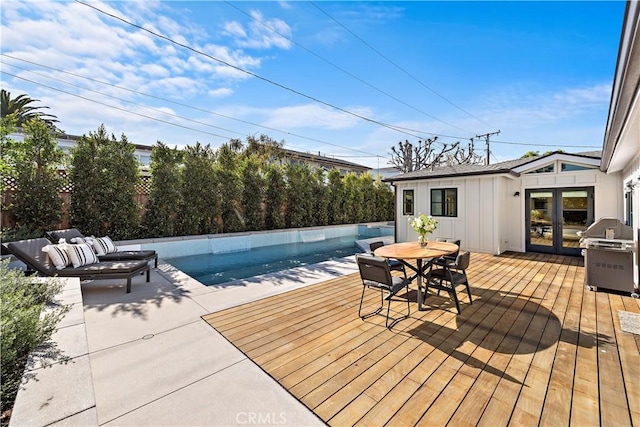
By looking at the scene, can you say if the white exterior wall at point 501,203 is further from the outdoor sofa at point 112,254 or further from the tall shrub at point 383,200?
the outdoor sofa at point 112,254

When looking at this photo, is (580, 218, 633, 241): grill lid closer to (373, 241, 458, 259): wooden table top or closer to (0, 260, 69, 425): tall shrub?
(373, 241, 458, 259): wooden table top

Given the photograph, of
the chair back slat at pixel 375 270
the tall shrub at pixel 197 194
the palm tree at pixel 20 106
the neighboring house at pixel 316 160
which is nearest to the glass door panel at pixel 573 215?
the chair back slat at pixel 375 270

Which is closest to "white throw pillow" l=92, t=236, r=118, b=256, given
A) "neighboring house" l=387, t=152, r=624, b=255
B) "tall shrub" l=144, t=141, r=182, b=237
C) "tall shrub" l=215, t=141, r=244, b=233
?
"tall shrub" l=144, t=141, r=182, b=237

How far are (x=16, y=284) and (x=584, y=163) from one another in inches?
432

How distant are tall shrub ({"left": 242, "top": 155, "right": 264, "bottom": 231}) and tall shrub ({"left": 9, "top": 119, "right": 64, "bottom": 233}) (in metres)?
5.49

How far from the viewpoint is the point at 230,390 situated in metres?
2.10

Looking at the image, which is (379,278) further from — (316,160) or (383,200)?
(316,160)

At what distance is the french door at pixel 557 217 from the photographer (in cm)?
735

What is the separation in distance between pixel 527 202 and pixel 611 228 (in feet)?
9.97

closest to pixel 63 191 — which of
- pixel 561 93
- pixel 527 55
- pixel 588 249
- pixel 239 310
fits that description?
pixel 239 310

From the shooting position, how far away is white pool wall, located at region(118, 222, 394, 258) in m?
8.48

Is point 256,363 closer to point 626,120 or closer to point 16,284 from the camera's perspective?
point 16,284

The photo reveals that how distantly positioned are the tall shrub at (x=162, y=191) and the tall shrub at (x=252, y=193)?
259 cm

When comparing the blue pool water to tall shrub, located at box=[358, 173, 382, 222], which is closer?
the blue pool water
